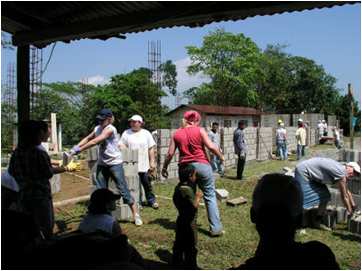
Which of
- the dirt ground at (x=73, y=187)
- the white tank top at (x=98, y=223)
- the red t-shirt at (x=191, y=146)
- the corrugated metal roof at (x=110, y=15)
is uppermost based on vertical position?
the corrugated metal roof at (x=110, y=15)

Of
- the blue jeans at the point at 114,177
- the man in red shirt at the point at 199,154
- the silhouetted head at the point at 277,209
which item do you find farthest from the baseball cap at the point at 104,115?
the silhouetted head at the point at 277,209

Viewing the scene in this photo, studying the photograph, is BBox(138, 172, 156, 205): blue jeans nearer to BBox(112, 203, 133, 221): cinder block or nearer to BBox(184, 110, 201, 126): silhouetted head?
BBox(112, 203, 133, 221): cinder block

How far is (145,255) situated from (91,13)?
2.68m

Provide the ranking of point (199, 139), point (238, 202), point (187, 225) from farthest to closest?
point (238, 202) < point (199, 139) < point (187, 225)

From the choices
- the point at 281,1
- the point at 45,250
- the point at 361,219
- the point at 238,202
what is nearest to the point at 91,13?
the point at 281,1

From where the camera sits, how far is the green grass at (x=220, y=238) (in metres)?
5.02

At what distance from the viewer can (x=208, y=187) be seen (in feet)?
18.5

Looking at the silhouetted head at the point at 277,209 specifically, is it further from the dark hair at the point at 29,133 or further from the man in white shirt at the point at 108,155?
the man in white shirt at the point at 108,155

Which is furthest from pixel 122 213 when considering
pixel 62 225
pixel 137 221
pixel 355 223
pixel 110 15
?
pixel 110 15

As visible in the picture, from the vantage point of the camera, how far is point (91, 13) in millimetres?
3953

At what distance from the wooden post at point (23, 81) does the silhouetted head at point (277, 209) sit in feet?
11.4

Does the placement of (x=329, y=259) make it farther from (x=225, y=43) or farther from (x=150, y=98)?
(x=225, y=43)

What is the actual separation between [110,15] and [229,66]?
52.7 metres

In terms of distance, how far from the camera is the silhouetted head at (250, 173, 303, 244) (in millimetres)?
1748
